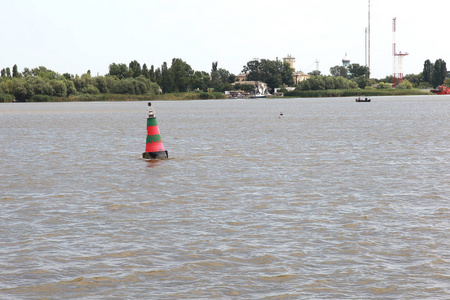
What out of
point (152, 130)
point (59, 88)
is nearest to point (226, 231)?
point (152, 130)

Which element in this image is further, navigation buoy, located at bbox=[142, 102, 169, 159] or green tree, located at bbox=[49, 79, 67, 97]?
green tree, located at bbox=[49, 79, 67, 97]

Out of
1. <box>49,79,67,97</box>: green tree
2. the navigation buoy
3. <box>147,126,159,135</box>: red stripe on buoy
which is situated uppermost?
<box>49,79,67,97</box>: green tree

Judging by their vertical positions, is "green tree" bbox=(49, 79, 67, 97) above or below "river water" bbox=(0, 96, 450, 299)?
above

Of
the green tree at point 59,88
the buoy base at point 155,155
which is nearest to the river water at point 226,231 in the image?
the buoy base at point 155,155

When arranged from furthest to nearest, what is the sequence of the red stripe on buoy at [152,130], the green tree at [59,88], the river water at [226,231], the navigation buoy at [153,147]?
the green tree at [59,88] < the navigation buoy at [153,147] < the red stripe on buoy at [152,130] < the river water at [226,231]

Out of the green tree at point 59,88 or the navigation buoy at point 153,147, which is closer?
the navigation buoy at point 153,147

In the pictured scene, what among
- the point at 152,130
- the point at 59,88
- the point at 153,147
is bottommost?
the point at 153,147

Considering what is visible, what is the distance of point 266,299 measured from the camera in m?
7.02

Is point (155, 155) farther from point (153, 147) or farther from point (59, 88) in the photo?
point (59, 88)

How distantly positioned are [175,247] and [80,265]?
56.8 inches

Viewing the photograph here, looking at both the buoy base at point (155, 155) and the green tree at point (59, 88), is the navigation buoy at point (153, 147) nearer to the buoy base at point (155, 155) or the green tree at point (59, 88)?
the buoy base at point (155, 155)

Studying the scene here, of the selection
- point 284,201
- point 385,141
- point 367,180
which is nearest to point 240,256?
point 284,201

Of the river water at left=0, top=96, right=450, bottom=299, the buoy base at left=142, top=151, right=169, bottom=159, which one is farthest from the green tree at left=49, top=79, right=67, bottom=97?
the river water at left=0, top=96, right=450, bottom=299

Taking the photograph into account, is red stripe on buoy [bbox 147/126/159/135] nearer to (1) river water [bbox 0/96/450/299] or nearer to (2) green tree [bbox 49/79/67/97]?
(1) river water [bbox 0/96/450/299]
